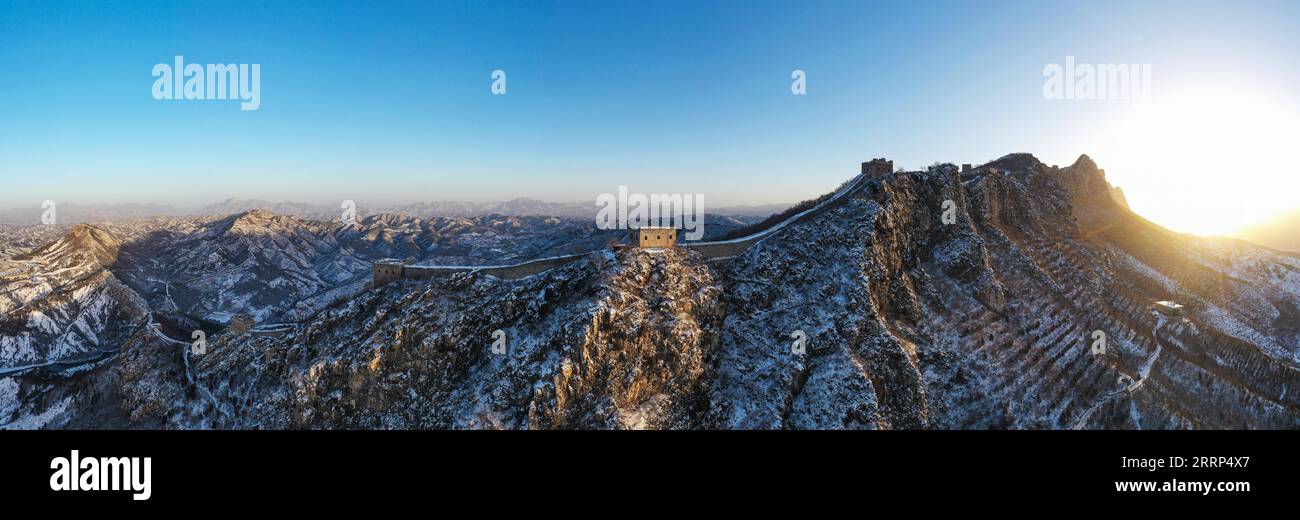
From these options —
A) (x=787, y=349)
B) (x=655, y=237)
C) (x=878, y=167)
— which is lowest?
(x=787, y=349)

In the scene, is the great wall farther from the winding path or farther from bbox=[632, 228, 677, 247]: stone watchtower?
the winding path

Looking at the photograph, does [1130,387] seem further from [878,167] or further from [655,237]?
[655,237]

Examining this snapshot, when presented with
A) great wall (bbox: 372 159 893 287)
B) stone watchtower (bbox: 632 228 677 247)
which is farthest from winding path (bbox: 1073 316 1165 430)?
stone watchtower (bbox: 632 228 677 247)

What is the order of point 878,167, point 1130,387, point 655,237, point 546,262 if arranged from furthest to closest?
point 878,167
point 655,237
point 546,262
point 1130,387

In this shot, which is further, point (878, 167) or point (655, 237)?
point (878, 167)

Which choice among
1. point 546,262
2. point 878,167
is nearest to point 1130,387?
point 878,167

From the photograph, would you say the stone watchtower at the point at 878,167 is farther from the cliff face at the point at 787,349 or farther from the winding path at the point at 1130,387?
the winding path at the point at 1130,387

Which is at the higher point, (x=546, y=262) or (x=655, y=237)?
(x=655, y=237)

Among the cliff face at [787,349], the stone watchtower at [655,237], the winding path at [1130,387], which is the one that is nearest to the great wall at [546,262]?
the stone watchtower at [655,237]
